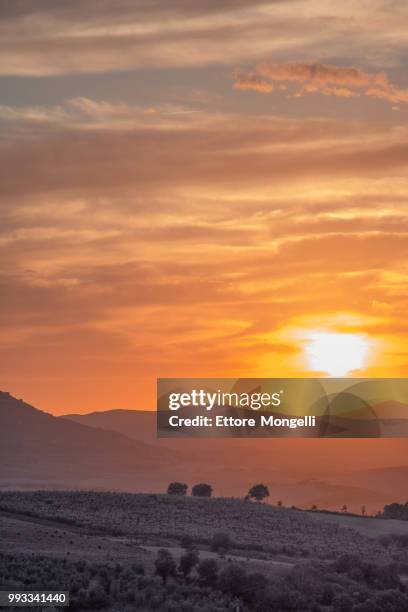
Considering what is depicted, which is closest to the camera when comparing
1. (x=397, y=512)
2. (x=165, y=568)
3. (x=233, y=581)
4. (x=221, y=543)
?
(x=233, y=581)

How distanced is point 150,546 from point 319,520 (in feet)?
156

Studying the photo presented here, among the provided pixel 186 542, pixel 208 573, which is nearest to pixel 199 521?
pixel 186 542

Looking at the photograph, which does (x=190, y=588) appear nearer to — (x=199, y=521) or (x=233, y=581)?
(x=233, y=581)

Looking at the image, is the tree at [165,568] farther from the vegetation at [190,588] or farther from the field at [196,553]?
the field at [196,553]

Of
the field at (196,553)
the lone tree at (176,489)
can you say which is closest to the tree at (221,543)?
the field at (196,553)

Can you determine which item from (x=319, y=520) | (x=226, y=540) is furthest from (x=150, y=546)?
(x=319, y=520)

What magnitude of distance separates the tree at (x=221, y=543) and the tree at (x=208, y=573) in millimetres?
25420

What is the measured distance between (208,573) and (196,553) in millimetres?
10580

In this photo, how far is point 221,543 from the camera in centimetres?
9956

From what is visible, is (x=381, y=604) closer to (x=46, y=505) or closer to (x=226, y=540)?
(x=226, y=540)

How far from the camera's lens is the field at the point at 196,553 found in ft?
205

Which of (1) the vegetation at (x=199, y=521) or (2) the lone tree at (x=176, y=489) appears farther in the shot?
(2) the lone tree at (x=176, y=489)

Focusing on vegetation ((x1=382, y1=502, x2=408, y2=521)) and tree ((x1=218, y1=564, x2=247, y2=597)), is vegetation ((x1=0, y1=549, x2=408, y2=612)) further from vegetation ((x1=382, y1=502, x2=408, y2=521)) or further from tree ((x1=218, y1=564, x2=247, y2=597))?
vegetation ((x1=382, y1=502, x2=408, y2=521))

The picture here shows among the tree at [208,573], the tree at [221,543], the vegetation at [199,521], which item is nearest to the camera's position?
the tree at [208,573]
